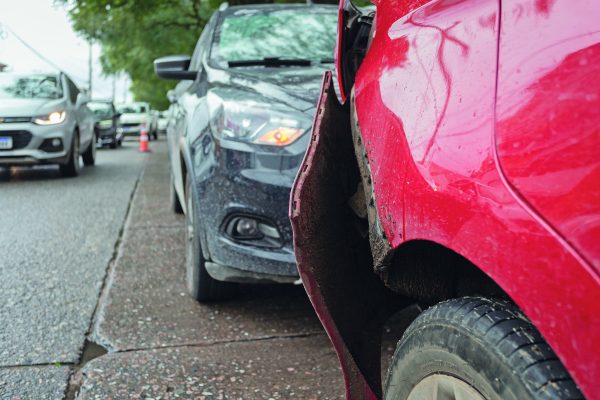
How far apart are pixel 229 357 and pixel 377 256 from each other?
1691mm

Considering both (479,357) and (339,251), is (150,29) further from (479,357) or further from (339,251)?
(479,357)

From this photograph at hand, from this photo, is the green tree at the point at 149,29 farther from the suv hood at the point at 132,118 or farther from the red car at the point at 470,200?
the red car at the point at 470,200

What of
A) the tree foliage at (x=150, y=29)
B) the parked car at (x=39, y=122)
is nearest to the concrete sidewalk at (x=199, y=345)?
the parked car at (x=39, y=122)

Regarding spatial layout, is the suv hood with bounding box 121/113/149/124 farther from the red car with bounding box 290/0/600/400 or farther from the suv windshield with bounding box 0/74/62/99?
the red car with bounding box 290/0/600/400

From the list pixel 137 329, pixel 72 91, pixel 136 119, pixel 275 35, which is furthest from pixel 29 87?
pixel 136 119

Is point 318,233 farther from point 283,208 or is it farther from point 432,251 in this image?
point 283,208

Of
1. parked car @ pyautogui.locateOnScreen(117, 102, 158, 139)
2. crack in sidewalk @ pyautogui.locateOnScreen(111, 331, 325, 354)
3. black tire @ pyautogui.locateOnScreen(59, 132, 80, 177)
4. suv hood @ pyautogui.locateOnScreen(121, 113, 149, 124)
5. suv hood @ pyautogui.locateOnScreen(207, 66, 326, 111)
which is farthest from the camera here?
suv hood @ pyautogui.locateOnScreen(121, 113, 149, 124)

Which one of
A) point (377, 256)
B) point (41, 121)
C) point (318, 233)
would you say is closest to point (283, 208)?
point (318, 233)

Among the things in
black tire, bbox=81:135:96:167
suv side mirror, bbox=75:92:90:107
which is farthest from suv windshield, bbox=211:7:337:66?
black tire, bbox=81:135:96:167

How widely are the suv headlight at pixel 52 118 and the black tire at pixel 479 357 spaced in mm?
9658

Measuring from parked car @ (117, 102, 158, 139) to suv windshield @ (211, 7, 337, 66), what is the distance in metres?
26.9

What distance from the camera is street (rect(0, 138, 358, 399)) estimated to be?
10.1ft

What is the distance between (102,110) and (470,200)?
2338cm

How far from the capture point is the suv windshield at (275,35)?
4711 mm
